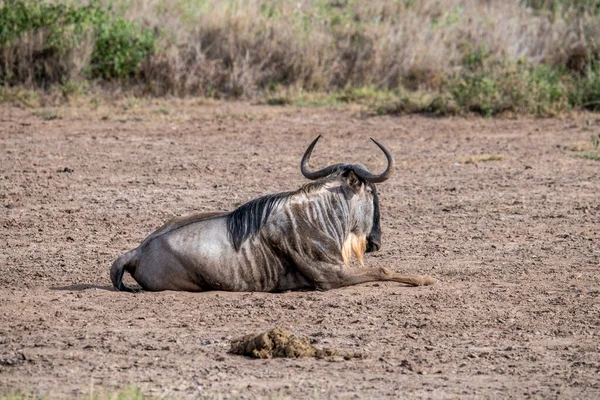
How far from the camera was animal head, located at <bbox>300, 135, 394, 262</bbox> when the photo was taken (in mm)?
8367

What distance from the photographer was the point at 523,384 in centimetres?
621

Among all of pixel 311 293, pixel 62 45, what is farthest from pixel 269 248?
pixel 62 45

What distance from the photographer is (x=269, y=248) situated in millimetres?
8086

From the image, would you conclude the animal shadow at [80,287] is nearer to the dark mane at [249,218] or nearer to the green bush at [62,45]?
the dark mane at [249,218]

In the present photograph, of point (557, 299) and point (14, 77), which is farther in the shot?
point (14, 77)

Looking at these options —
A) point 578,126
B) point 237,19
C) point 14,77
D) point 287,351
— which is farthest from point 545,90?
point 287,351

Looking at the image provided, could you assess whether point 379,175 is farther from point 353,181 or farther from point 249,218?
point 249,218

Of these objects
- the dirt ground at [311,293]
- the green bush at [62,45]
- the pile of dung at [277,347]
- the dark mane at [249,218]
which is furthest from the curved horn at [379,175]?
the green bush at [62,45]

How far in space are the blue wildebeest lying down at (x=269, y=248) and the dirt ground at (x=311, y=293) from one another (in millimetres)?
139

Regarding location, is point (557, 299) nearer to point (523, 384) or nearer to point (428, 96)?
point (523, 384)

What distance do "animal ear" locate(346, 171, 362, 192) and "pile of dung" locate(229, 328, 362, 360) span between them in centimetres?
194

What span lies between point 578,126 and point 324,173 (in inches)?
293

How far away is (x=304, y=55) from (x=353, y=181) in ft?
28.8

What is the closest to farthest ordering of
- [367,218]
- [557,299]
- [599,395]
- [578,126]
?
[599,395] < [557,299] < [367,218] < [578,126]
